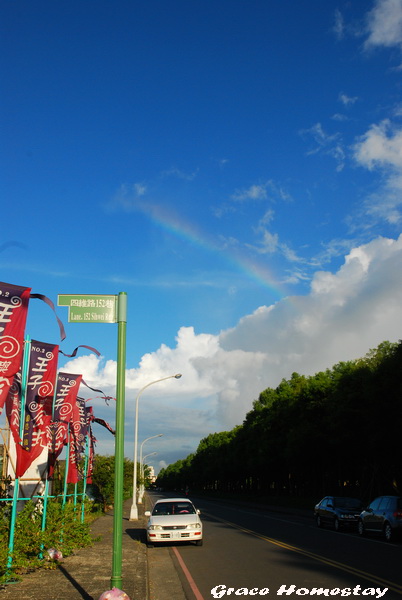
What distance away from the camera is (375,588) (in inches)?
398

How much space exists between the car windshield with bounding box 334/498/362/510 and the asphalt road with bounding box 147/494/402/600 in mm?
4542

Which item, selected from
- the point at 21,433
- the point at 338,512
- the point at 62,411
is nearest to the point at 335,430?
the point at 338,512

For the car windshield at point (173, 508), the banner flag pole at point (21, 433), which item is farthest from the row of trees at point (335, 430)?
the banner flag pole at point (21, 433)

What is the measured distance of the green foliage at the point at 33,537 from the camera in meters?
10.9

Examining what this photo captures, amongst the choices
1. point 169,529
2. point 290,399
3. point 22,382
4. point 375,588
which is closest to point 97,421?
point 169,529

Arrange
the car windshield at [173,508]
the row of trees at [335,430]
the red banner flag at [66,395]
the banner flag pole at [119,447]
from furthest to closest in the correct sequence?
the row of trees at [335,430] → the car windshield at [173,508] → the red banner flag at [66,395] → the banner flag pole at [119,447]

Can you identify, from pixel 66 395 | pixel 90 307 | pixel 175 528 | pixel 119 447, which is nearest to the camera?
pixel 119 447

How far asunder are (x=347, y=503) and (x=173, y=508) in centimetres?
1023

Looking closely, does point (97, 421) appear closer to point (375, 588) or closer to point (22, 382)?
point (22, 382)

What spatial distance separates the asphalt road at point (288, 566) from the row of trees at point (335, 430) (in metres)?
11.3

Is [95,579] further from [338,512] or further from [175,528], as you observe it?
[338,512]

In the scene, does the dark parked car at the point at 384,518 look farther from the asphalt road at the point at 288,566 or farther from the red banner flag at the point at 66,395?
the red banner flag at the point at 66,395

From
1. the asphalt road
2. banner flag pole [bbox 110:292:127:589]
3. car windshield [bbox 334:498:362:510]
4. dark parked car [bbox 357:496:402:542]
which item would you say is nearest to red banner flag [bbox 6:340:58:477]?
banner flag pole [bbox 110:292:127:589]

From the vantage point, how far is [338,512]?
2428 centimetres
